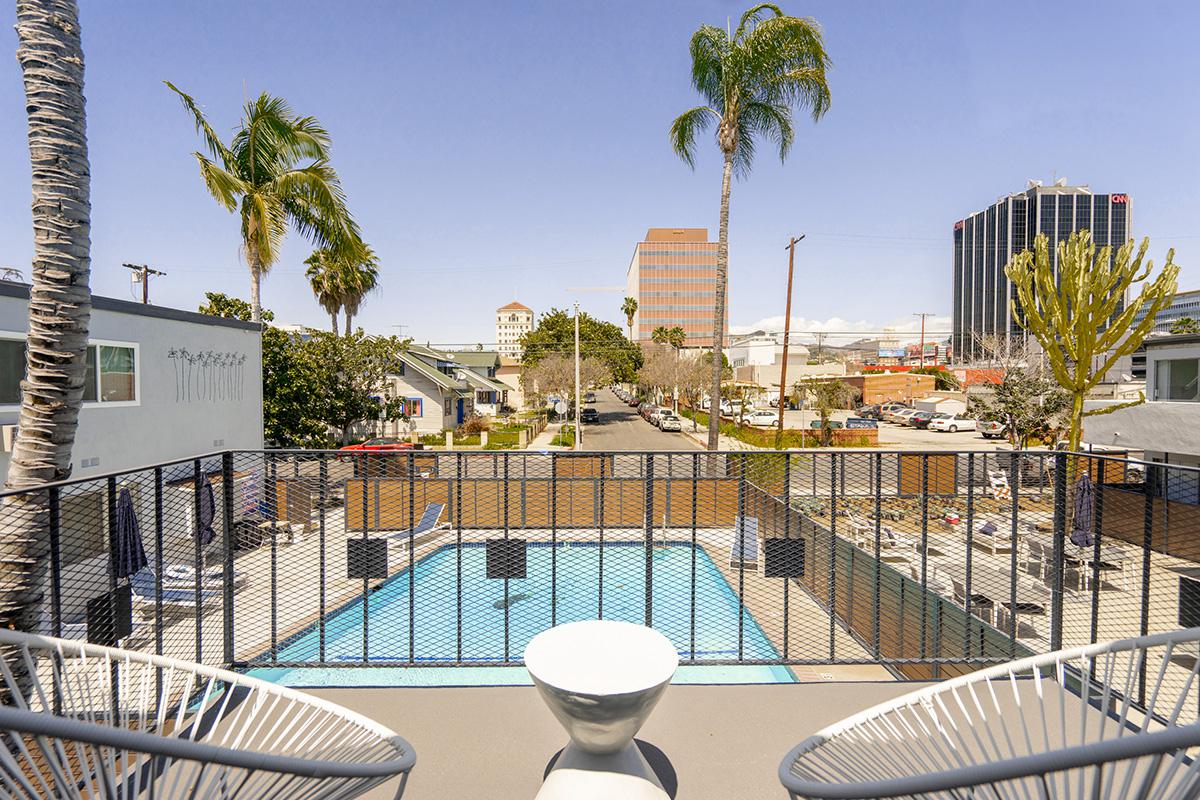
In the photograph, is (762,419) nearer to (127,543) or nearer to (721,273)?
(721,273)

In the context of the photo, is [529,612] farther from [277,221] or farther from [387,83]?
[387,83]

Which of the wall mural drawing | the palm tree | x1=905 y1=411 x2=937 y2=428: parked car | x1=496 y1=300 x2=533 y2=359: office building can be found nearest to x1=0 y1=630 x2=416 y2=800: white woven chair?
the wall mural drawing

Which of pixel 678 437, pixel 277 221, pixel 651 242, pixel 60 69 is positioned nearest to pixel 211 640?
pixel 60 69

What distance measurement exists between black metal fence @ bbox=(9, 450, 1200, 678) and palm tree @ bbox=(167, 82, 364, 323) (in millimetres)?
5202

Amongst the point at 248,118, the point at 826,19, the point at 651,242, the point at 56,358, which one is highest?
the point at 651,242

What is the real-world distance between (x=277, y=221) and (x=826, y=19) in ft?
42.1

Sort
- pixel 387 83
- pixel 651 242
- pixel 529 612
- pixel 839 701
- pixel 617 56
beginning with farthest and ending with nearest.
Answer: pixel 651 242
pixel 617 56
pixel 387 83
pixel 529 612
pixel 839 701

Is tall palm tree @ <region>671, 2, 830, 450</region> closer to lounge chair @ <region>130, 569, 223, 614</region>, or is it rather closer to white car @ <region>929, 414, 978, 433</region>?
lounge chair @ <region>130, 569, 223, 614</region>

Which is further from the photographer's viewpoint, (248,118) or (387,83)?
(387,83)

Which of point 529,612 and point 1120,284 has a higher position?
point 1120,284

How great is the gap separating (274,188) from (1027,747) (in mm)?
14193

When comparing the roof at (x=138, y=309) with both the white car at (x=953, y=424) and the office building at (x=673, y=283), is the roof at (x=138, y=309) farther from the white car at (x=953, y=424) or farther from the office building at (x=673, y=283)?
the office building at (x=673, y=283)

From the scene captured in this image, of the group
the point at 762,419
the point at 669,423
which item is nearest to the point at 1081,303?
the point at 762,419

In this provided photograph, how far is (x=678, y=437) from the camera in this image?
31406 millimetres
